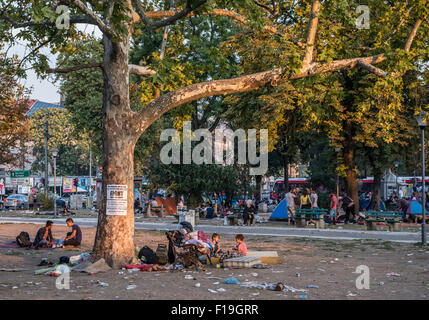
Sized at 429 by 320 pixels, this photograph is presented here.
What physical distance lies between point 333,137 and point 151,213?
15910 millimetres

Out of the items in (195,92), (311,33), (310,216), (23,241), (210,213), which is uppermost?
(311,33)

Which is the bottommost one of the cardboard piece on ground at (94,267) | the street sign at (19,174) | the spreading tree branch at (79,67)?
the cardboard piece on ground at (94,267)

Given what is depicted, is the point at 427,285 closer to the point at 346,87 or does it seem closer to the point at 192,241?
the point at 192,241

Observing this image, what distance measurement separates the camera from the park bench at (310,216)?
2448cm

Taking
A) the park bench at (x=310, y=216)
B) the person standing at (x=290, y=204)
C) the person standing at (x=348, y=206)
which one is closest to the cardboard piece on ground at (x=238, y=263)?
the park bench at (x=310, y=216)

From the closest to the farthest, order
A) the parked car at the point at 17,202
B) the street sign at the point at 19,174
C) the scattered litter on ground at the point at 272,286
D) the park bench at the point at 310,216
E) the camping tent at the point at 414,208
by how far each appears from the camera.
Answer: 1. the scattered litter on ground at the point at 272,286
2. the park bench at the point at 310,216
3. the camping tent at the point at 414,208
4. the street sign at the point at 19,174
5. the parked car at the point at 17,202

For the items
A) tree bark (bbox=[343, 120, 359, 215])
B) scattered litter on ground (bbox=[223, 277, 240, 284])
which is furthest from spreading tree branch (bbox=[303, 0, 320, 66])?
tree bark (bbox=[343, 120, 359, 215])

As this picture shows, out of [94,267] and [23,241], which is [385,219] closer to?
[23,241]

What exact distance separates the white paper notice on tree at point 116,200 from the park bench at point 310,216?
14445mm

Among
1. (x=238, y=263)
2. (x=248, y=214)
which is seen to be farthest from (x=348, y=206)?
(x=238, y=263)

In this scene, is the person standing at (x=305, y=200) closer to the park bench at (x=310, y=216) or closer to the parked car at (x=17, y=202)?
the park bench at (x=310, y=216)

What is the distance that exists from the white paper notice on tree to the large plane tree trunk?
0.25 ft

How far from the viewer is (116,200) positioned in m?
11.8

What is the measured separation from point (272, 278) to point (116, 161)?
4455 millimetres
